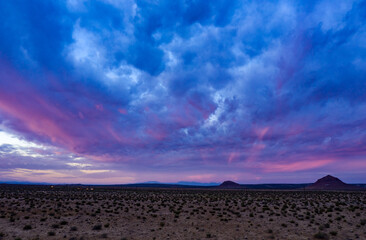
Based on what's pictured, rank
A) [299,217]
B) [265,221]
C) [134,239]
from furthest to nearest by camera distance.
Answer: [299,217]
[265,221]
[134,239]

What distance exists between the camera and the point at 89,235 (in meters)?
17.4

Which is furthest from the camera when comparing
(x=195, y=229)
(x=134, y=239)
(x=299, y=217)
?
(x=299, y=217)

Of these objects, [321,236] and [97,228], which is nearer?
[321,236]

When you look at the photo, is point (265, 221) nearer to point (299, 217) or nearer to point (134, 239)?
point (299, 217)

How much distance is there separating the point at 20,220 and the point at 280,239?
76.3ft

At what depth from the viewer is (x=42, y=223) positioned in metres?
21.1

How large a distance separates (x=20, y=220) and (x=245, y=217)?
2258cm

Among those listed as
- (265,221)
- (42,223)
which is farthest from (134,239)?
(265,221)

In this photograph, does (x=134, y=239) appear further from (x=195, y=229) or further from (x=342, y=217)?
(x=342, y=217)

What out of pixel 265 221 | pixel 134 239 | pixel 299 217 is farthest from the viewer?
pixel 299 217

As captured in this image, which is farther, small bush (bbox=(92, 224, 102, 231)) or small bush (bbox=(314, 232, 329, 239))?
small bush (bbox=(92, 224, 102, 231))

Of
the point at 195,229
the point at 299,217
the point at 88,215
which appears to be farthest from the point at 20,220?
the point at 299,217

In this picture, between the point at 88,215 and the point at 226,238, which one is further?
the point at 88,215

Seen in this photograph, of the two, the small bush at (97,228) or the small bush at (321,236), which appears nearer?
the small bush at (321,236)
